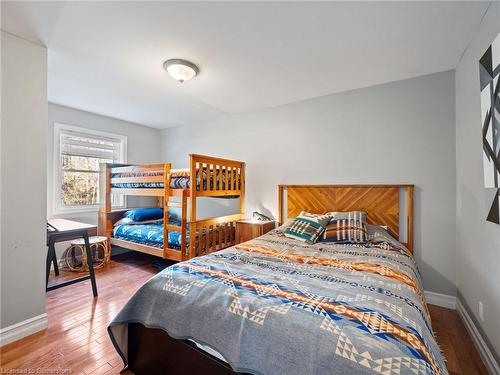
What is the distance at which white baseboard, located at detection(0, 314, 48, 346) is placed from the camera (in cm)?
178

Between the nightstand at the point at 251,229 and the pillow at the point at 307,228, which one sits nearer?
the pillow at the point at 307,228

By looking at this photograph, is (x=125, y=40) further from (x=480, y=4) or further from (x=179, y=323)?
(x=480, y=4)

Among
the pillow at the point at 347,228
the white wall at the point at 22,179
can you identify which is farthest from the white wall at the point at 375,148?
the white wall at the point at 22,179

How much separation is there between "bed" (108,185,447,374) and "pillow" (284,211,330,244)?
0.42 meters

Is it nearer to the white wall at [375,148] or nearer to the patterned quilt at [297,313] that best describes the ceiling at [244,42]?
the white wall at [375,148]

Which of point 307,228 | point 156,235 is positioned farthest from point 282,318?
point 156,235

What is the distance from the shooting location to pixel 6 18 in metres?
1.69

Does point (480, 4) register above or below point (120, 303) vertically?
above

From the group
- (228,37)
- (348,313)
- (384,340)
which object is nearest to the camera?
(384,340)

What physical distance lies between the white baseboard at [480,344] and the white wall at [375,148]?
38 cm

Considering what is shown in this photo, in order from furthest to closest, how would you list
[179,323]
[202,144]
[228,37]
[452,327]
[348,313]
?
[202,144], [452,327], [228,37], [179,323], [348,313]

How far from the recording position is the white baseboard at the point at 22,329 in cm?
178

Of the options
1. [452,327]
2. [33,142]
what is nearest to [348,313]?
[452,327]

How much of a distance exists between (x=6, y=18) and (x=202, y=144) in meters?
2.79
